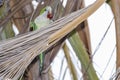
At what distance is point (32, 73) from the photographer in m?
1.10

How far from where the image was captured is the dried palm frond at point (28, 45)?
689 mm

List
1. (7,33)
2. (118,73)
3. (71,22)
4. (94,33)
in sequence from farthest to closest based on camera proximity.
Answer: (94,33) → (7,33) → (118,73) → (71,22)

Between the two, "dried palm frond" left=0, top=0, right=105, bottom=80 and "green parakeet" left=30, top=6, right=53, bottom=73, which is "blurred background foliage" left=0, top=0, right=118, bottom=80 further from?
"dried palm frond" left=0, top=0, right=105, bottom=80

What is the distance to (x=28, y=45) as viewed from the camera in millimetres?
703

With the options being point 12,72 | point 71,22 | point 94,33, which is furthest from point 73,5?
point 94,33

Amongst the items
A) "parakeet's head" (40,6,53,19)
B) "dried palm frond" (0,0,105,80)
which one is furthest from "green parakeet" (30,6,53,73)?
"dried palm frond" (0,0,105,80)

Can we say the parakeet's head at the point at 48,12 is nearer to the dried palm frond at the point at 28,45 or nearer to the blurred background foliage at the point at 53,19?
the blurred background foliage at the point at 53,19

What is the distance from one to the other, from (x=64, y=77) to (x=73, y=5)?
25.3 inches

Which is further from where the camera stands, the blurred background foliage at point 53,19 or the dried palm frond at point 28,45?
the blurred background foliage at point 53,19

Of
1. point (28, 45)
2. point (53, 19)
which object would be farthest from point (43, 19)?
point (28, 45)

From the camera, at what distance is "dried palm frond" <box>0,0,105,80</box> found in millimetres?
689

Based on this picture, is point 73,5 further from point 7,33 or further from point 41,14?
point 7,33

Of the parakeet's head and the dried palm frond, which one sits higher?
the parakeet's head

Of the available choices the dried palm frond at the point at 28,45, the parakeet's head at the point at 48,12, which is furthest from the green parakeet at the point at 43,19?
the dried palm frond at the point at 28,45
